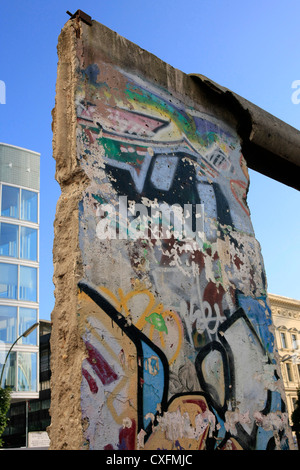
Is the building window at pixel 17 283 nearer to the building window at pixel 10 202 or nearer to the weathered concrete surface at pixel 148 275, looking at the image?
the building window at pixel 10 202

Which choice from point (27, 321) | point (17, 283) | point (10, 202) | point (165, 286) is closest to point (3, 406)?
point (165, 286)

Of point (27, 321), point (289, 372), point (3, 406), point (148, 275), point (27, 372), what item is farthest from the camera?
point (289, 372)

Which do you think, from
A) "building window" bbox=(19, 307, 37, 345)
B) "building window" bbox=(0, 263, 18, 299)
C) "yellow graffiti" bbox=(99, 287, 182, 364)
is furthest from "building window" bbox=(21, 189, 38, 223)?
"yellow graffiti" bbox=(99, 287, 182, 364)

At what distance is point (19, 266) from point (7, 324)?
375cm

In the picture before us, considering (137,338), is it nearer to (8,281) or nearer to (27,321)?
(8,281)

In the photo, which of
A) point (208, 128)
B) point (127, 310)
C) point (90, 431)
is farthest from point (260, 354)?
point (208, 128)

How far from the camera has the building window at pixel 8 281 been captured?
29623mm

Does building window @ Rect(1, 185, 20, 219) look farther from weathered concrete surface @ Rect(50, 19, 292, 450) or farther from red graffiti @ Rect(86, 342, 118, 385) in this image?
red graffiti @ Rect(86, 342, 118, 385)

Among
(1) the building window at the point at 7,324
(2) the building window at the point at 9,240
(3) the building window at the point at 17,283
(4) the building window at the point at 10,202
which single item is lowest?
(1) the building window at the point at 7,324

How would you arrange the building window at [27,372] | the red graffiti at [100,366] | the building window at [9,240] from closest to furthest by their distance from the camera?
the red graffiti at [100,366], the building window at [27,372], the building window at [9,240]

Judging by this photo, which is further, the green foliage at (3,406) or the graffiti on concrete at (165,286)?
the green foliage at (3,406)

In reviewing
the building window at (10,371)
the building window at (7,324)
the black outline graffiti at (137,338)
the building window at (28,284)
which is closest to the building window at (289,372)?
the building window at (28,284)

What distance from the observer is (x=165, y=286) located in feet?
10.5

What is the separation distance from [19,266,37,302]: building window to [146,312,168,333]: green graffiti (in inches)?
1123
